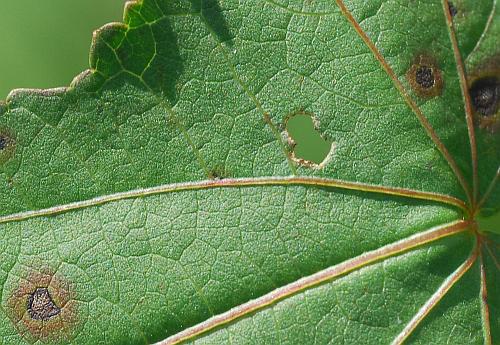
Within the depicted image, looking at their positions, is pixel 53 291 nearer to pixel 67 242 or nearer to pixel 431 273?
pixel 67 242

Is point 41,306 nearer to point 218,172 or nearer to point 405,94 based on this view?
point 218,172

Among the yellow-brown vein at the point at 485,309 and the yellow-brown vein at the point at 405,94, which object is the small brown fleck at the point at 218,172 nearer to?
the yellow-brown vein at the point at 405,94

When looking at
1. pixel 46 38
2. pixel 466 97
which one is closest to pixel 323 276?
pixel 466 97

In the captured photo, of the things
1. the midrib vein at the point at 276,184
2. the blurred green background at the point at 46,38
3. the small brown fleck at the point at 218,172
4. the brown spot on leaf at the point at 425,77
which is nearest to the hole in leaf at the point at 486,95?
the brown spot on leaf at the point at 425,77

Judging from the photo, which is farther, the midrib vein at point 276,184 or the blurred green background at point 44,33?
the blurred green background at point 44,33

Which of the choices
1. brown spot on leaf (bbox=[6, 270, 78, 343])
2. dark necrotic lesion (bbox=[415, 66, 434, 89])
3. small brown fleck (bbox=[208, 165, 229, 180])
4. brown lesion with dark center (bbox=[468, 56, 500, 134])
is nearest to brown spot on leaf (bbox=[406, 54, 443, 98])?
dark necrotic lesion (bbox=[415, 66, 434, 89])
